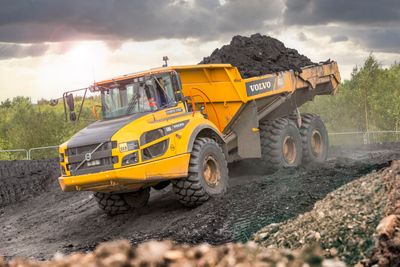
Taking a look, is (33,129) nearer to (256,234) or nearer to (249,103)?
(249,103)

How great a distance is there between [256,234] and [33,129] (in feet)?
118

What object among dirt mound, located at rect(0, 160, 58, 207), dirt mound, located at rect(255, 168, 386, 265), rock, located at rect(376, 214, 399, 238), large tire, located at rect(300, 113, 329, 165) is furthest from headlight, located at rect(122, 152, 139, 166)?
dirt mound, located at rect(0, 160, 58, 207)

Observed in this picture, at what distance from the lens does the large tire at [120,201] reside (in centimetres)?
1209

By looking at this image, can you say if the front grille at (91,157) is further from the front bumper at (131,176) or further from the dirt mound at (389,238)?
the dirt mound at (389,238)

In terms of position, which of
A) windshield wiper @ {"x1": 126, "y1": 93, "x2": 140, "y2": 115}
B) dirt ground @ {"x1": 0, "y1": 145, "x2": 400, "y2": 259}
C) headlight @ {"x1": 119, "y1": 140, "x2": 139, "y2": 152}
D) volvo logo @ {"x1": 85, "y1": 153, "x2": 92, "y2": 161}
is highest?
windshield wiper @ {"x1": 126, "y1": 93, "x2": 140, "y2": 115}

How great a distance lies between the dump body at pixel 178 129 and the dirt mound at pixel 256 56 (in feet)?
1.18

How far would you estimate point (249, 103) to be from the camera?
12.7 metres

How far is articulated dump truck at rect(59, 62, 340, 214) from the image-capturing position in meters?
10.3

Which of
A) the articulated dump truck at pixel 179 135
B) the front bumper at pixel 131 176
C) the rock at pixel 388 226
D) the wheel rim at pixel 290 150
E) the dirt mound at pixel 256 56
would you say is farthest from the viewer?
the wheel rim at pixel 290 150

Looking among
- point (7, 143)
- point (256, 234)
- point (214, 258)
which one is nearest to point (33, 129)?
point (7, 143)

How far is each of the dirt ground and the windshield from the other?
199 centimetres

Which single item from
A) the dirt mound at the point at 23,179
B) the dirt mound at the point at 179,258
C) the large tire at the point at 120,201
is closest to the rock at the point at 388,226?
the dirt mound at the point at 179,258

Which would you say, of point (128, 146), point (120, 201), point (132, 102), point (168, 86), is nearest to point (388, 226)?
point (128, 146)

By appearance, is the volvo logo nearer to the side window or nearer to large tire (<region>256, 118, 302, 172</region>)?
the side window
